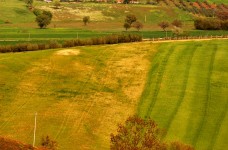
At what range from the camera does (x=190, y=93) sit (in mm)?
106625

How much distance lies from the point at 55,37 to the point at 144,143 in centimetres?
9644

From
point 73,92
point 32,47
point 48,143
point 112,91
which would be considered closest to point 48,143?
point 48,143

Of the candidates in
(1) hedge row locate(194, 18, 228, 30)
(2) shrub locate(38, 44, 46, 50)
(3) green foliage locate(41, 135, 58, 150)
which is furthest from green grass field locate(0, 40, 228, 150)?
(1) hedge row locate(194, 18, 228, 30)

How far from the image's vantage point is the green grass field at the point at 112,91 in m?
88.6

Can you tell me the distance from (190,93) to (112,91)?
600 inches

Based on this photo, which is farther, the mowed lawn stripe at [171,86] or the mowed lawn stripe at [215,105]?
the mowed lawn stripe at [171,86]

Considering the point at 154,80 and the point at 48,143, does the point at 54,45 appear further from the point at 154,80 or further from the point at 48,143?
the point at 48,143

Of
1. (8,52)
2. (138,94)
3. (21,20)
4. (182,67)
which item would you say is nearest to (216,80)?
(182,67)

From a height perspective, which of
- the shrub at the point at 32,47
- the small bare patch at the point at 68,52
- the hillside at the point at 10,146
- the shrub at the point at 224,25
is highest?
the hillside at the point at 10,146

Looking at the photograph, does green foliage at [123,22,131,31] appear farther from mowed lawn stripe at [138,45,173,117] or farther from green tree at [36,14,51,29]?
mowed lawn stripe at [138,45,173,117]

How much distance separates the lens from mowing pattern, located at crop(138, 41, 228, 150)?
91.2m

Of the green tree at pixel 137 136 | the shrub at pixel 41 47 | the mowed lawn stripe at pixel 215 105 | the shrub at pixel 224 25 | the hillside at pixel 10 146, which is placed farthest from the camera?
the shrub at pixel 224 25

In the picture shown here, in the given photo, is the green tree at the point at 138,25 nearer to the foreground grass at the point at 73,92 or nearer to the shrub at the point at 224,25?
the shrub at the point at 224,25

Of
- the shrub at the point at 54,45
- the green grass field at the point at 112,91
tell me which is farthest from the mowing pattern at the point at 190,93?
the shrub at the point at 54,45
